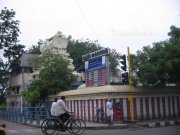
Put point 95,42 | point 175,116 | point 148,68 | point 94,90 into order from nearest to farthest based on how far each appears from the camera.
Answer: point 148,68 → point 94,90 → point 175,116 → point 95,42

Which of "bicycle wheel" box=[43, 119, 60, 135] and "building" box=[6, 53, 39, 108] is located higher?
"building" box=[6, 53, 39, 108]

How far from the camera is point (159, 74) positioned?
22.1 metres

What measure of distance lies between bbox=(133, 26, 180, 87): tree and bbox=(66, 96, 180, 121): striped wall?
1487 millimetres

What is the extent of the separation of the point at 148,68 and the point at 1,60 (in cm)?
3010

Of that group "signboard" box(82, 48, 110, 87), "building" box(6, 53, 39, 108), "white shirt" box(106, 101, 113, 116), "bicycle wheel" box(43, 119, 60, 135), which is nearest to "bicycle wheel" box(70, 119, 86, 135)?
"bicycle wheel" box(43, 119, 60, 135)

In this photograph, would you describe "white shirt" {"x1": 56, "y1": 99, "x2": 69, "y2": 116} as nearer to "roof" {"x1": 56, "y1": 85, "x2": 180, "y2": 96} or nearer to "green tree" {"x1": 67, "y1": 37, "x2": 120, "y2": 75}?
"roof" {"x1": 56, "y1": 85, "x2": 180, "y2": 96}

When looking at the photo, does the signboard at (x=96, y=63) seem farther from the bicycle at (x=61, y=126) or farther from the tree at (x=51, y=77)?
the bicycle at (x=61, y=126)

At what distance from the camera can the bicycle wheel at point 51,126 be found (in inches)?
598

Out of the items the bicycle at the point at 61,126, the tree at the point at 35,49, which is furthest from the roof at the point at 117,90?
the tree at the point at 35,49

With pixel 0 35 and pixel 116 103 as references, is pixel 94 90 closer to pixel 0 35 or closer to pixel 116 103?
pixel 116 103

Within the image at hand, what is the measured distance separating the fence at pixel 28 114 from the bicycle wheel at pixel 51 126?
20.9 ft

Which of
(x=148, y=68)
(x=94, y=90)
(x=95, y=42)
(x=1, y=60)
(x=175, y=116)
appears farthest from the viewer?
(x=95, y=42)

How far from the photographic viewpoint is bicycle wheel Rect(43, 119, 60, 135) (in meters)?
15.2

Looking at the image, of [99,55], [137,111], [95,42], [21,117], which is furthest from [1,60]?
[137,111]
